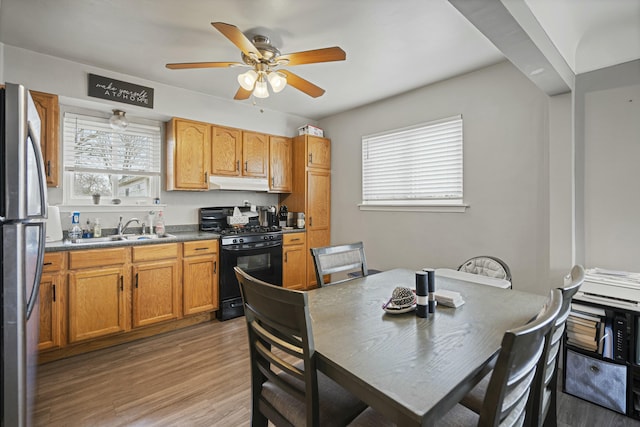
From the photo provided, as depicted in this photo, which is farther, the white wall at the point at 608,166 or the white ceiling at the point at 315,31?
the white wall at the point at 608,166

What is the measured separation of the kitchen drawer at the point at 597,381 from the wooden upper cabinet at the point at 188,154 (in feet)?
12.1

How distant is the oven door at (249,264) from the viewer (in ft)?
10.7

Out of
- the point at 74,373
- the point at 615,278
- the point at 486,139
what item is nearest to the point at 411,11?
the point at 486,139

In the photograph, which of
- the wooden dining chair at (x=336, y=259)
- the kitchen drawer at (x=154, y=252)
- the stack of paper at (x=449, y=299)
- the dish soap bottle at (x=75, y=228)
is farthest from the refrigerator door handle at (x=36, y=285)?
the stack of paper at (x=449, y=299)

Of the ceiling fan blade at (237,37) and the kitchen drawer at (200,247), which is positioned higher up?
the ceiling fan blade at (237,37)

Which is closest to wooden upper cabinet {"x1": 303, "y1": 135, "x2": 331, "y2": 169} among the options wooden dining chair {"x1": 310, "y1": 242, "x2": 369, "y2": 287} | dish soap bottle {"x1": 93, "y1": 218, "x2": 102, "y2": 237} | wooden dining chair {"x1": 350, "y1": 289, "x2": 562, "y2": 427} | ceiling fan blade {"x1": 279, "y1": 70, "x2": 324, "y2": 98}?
ceiling fan blade {"x1": 279, "y1": 70, "x2": 324, "y2": 98}

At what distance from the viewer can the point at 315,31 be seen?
2.23m

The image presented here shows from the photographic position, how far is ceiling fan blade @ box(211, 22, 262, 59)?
169 centimetres

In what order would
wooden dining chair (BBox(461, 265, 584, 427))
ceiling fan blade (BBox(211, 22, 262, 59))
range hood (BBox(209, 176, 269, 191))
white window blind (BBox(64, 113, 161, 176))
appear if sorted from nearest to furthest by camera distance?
1. wooden dining chair (BBox(461, 265, 584, 427))
2. ceiling fan blade (BBox(211, 22, 262, 59))
3. white window blind (BBox(64, 113, 161, 176))
4. range hood (BBox(209, 176, 269, 191))

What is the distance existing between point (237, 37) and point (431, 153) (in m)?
2.30

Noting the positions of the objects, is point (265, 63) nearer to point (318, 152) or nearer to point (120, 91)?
point (120, 91)

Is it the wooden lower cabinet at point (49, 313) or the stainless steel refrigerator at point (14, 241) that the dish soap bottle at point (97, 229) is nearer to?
the wooden lower cabinet at point (49, 313)

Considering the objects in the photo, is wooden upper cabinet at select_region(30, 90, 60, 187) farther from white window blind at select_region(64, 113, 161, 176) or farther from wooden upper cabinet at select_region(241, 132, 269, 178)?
wooden upper cabinet at select_region(241, 132, 269, 178)

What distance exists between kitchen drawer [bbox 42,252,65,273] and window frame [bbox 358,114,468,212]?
3.20m
